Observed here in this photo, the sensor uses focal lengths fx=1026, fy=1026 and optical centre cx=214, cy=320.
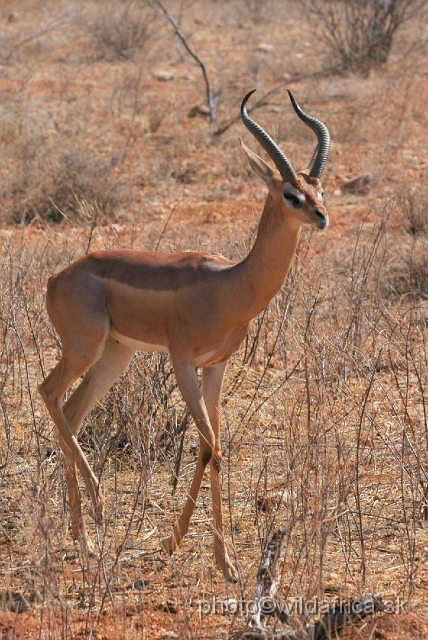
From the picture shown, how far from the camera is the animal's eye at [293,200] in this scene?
4453mm

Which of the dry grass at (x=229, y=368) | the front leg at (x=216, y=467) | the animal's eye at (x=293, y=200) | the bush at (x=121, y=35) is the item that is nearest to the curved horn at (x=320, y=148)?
the animal's eye at (x=293, y=200)

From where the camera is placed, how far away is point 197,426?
15.2 ft

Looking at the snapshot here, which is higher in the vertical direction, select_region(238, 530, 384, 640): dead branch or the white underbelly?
the white underbelly

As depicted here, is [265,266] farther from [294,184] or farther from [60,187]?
[60,187]

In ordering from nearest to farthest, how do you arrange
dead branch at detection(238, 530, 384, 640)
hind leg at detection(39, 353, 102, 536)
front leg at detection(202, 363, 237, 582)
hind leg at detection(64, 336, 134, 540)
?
dead branch at detection(238, 530, 384, 640) → front leg at detection(202, 363, 237, 582) → hind leg at detection(39, 353, 102, 536) → hind leg at detection(64, 336, 134, 540)

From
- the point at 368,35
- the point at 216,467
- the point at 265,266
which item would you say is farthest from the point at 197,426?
the point at 368,35

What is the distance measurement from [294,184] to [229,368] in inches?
98.7

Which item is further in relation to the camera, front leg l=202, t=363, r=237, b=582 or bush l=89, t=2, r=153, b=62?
bush l=89, t=2, r=153, b=62

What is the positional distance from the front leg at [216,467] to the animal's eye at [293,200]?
0.93 m

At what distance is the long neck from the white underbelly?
44cm

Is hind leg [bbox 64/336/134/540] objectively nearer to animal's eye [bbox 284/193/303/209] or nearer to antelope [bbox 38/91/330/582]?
antelope [bbox 38/91/330/582]

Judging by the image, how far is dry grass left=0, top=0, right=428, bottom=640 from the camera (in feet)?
13.9

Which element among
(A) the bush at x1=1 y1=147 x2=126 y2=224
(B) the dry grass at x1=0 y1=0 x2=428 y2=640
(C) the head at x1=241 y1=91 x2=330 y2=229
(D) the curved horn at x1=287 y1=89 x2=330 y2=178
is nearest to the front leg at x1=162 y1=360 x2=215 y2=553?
(B) the dry grass at x1=0 y1=0 x2=428 y2=640

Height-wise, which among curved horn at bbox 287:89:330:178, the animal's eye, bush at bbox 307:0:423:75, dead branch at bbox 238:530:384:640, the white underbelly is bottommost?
dead branch at bbox 238:530:384:640
